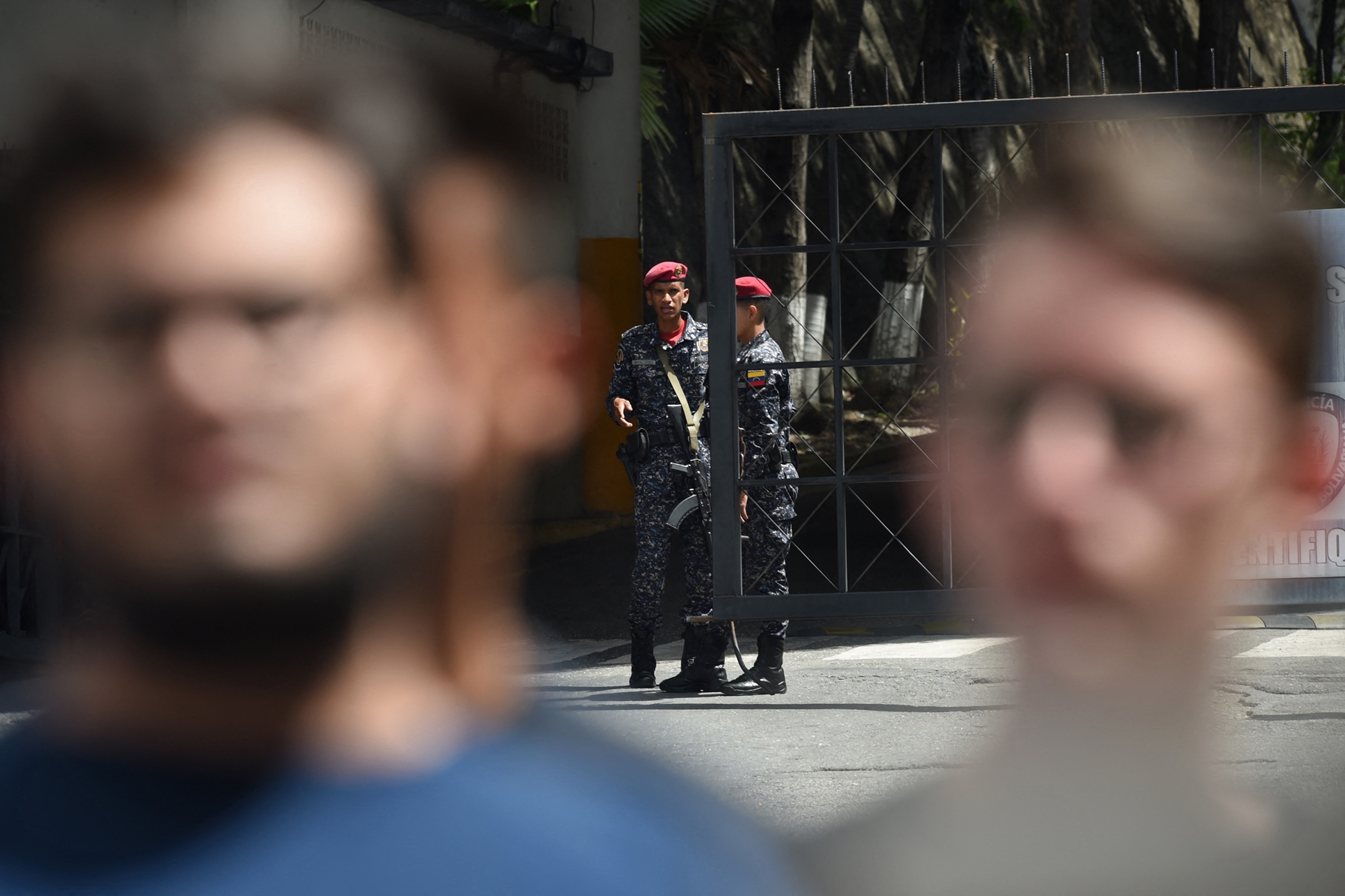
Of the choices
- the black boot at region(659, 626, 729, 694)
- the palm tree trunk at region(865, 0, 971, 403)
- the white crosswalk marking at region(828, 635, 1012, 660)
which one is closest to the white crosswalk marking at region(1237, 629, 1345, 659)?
the white crosswalk marking at region(828, 635, 1012, 660)

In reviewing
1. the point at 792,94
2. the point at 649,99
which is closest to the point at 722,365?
the point at 649,99

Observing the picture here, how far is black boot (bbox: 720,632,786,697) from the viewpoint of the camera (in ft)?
22.1

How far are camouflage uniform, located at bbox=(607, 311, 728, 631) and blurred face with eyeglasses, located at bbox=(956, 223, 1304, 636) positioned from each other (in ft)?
19.7

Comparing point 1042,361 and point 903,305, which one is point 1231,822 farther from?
point 903,305

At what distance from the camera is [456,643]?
83 cm

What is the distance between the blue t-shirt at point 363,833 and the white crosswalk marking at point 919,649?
6.82 metres

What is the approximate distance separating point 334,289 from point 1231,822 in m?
0.57

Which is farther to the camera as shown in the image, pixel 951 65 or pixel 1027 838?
pixel 951 65

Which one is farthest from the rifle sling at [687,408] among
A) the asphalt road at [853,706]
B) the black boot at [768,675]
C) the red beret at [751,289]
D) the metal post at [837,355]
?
the asphalt road at [853,706]

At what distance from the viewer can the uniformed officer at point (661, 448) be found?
22.4ft

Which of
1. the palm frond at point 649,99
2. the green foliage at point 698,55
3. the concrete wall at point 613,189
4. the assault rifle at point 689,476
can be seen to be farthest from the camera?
the green foliage at point 698,55

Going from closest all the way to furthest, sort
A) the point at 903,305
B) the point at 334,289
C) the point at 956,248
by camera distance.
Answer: the point at 334,289
the point at 956,248
the point at 903,305

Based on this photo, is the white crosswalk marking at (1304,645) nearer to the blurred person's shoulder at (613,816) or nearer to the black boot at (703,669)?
the black boot at (703,669)

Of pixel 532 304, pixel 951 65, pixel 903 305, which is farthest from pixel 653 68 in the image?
pixel 532 304
